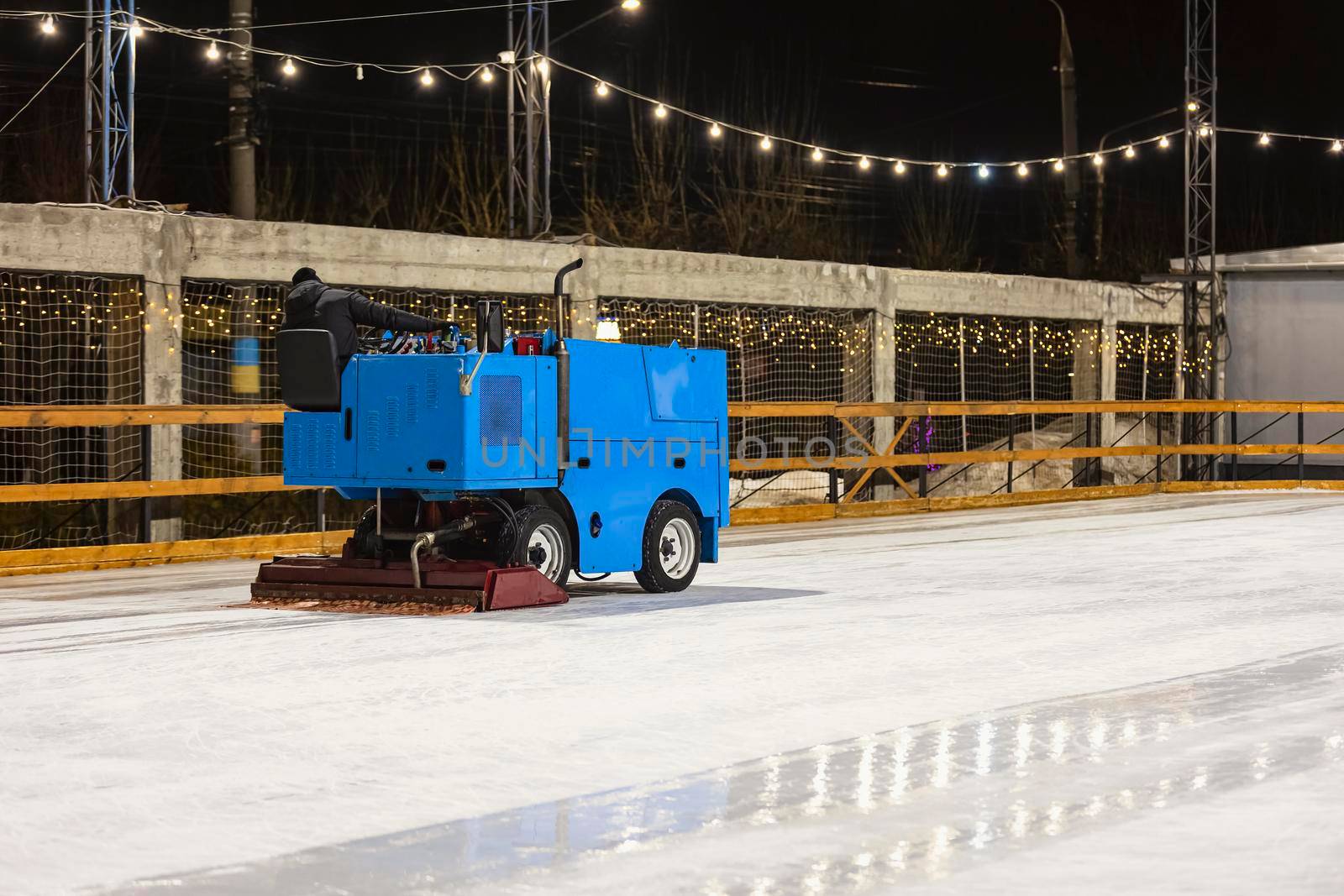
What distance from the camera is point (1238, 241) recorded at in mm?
48625

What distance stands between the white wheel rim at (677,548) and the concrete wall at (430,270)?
726 cm

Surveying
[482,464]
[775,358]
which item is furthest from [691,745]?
[775,358]

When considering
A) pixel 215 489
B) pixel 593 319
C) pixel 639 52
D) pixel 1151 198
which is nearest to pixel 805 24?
pixel 639 52

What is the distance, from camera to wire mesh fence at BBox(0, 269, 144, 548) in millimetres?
19406

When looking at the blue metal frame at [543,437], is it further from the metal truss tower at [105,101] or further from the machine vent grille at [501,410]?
the metal truss tower at [105,101]

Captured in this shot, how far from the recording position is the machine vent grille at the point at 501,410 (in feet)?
41.2

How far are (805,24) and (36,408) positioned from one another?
Answer: 35931 mm

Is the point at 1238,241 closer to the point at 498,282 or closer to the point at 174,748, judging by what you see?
the point at 498,282

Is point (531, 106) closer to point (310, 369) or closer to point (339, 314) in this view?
point (339, 314)

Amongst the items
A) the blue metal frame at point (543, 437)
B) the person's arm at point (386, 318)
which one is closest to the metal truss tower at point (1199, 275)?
the blue metal frame at point (543, 437)

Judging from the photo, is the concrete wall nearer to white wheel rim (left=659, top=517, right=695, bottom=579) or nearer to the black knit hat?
the black knit hat

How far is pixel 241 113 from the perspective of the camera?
76.5ft

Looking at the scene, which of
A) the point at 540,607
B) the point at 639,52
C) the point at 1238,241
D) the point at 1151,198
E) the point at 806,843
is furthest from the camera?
the point at 1151,198

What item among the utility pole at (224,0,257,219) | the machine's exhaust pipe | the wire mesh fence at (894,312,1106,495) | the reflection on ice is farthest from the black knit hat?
the wire mesh fence at (894,312,1106,495)
